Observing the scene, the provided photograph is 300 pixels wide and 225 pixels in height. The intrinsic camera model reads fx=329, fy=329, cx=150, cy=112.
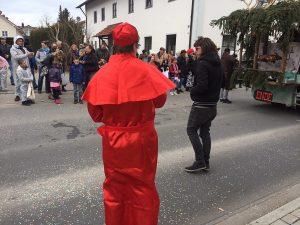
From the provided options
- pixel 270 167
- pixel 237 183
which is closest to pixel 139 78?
pixel 237 183

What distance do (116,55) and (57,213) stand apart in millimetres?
1979

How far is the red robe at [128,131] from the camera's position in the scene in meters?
2.46

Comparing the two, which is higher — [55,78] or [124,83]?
[124,83]

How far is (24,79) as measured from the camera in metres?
9.39

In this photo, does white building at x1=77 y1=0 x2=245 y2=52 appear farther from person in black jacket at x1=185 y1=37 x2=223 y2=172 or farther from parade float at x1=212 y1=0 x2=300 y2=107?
person in black jacket at x1=185 y1=37 x2=223 y2=172

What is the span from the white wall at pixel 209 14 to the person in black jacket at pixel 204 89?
47.9ft

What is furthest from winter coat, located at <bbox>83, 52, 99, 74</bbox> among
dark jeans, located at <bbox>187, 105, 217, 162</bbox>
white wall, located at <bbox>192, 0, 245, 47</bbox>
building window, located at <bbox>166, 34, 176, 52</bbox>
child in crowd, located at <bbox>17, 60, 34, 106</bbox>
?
building window, located at <bbox>166, 34, 176, 52</bbox>

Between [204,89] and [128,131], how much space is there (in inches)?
78.6

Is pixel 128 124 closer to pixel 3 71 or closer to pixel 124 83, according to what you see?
pixel 124 83

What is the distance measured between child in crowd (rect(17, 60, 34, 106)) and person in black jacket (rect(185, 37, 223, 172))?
255 inches

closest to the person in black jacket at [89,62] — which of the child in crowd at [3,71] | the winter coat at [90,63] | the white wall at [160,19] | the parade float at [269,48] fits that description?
the winter coat at [90,63]

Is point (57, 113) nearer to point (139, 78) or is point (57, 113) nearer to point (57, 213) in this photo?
point (57, 213)

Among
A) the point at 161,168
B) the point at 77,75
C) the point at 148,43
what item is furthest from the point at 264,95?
the point at 148,43

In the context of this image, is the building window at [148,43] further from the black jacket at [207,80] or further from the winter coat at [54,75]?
the black jacket at [207,80]
